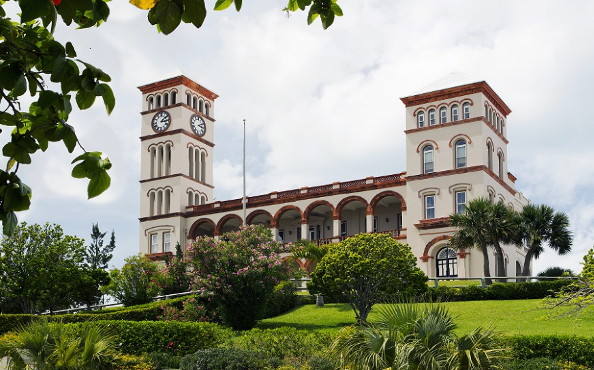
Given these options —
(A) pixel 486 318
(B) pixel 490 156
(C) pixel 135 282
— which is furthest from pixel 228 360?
(B) pixel 490 156

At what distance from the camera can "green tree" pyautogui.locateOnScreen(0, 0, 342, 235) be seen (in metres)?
3.51

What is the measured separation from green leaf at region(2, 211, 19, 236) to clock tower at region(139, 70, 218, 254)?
56.8m

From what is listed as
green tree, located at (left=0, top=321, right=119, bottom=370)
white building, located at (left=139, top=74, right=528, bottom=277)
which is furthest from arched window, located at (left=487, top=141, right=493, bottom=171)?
green tree, located at (left=0, top=321, right=119, bottom=370)

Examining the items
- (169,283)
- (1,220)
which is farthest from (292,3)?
(169,283)

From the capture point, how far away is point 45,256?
4331 cm

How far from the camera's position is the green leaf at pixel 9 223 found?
12.4 ft

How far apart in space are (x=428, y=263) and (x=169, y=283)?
637 inches

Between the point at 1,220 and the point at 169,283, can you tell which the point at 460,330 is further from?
the point at 1,220

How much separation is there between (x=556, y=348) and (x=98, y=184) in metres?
18.5

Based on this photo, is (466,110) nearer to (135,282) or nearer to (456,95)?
(456,95)

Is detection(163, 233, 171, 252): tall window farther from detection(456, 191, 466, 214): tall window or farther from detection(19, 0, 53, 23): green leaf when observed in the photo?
detection(19, 0, 53, 23): green leaf

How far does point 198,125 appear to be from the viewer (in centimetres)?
6341

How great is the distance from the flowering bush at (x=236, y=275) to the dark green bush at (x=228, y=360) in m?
9.99

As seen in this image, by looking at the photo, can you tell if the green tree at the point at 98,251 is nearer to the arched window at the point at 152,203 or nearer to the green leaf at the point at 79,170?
the arched window at the point at 152,203
